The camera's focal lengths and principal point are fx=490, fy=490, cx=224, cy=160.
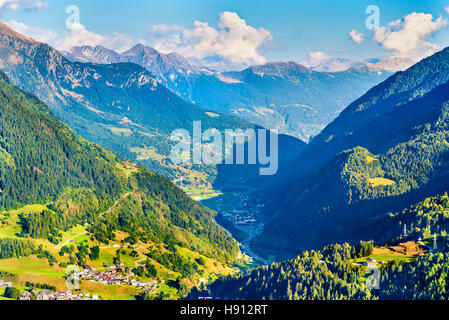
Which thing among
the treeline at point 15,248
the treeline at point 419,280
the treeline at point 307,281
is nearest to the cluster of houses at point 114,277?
the treeline at point 307,281

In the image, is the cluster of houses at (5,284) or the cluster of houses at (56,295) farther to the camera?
the cluster of houses at (5,284)

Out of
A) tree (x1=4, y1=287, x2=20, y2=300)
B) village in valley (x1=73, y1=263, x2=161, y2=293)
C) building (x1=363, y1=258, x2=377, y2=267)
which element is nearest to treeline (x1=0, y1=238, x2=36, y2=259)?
village in valley (x1=73, y1=263, x2=161, y2=293)

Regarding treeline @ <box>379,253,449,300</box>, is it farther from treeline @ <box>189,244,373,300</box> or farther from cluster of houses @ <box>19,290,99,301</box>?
cluster of houses @ <box>19,290,99,301</box>

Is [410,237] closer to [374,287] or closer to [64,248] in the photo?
[374,287]

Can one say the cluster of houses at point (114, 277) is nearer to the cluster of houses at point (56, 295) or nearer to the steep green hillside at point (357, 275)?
the cluster of houses at point (56, 295)

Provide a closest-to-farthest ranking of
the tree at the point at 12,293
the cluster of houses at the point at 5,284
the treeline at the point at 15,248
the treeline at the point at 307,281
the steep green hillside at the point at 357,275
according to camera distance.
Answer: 1. the steep green hillside at the point at 357,275
2. the treeline at the point at 307,281
3. the tree at the point at 12,293
4. the cluster of houses at the point at 5,284
5. the treeline at the point at 15,248

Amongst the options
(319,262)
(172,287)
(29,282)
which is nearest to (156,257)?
(172,287)

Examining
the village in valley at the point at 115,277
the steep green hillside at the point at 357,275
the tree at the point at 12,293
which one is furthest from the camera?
the village in valley at the point at 115,277
